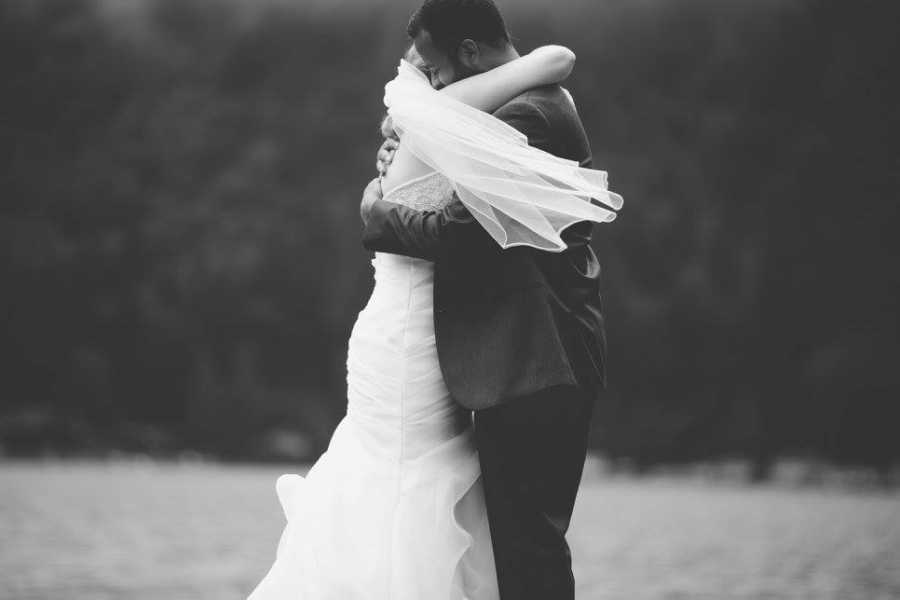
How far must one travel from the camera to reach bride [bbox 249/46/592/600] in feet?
11.0

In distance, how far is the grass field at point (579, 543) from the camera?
8234 millimetres

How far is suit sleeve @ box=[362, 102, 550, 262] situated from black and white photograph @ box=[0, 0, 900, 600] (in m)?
4.98

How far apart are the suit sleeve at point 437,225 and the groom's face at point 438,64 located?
182 mm

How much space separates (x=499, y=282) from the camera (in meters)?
3.28

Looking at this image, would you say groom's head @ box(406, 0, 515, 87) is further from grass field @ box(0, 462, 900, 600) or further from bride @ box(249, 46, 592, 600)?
grass field @ box(0, 462, 900, 600)

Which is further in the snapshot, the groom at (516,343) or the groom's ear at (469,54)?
the groom's ear at (469,54)

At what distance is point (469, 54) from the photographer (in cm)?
343

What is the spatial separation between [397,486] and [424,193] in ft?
2.16

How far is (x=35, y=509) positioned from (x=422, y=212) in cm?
1096

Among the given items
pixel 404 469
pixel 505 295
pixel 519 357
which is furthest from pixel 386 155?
pixel 404 469

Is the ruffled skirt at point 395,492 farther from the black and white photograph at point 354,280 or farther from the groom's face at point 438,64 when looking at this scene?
the black and white photograph at point 354,280

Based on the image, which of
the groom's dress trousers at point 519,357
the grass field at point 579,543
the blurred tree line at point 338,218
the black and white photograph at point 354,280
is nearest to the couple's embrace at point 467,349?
the groom's dress trousers at point 519,357

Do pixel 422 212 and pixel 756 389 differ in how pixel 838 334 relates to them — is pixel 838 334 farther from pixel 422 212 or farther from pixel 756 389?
pixel 422 212

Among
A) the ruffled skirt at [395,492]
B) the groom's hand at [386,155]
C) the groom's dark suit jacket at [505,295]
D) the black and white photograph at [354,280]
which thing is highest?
the black and white photograph at [354,280]
